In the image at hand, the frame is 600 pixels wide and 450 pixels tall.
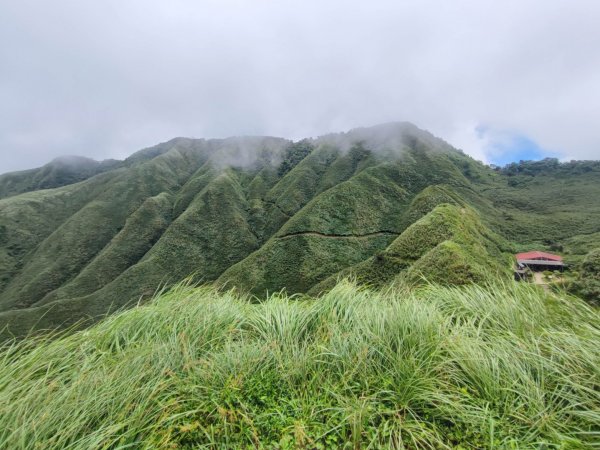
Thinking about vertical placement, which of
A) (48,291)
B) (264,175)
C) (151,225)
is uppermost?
(264,175)

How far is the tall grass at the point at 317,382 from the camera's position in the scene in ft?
6.75

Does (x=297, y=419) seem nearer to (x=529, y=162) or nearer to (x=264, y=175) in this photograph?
(x=264, y=175)

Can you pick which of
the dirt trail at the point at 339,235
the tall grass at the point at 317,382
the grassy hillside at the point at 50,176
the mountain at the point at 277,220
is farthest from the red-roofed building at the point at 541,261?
the grassy hillside at the point at 50,176

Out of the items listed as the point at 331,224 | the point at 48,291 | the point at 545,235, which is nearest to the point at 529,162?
the point at 545,235

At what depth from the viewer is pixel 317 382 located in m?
2.56

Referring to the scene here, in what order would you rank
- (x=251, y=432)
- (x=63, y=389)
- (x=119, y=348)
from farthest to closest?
(x=119, y=348) → (x=63, y=389) → (x=251, y=432)

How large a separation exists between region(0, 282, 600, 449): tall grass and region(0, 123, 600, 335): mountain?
79.5ft

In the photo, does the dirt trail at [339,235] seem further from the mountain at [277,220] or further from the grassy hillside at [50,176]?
the grassy hillside at [50,176]

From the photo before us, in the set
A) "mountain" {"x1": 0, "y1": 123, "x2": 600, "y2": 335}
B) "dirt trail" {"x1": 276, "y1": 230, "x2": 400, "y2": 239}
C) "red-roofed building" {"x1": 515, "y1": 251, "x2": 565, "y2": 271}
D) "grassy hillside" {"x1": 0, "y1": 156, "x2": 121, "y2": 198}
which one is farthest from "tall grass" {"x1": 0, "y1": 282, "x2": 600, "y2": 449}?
"grassy hillside" {"x1": 0, "y1": 156, "x2": 121, "y2": 198}

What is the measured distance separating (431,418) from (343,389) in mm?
624

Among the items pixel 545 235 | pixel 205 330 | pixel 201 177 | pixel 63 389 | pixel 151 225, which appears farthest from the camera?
pixel 201 177

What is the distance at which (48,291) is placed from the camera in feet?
220

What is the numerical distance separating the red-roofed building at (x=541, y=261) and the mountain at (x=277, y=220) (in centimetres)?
216

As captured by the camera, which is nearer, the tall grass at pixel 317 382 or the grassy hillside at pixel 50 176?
the tall grass at pixel 317 382
